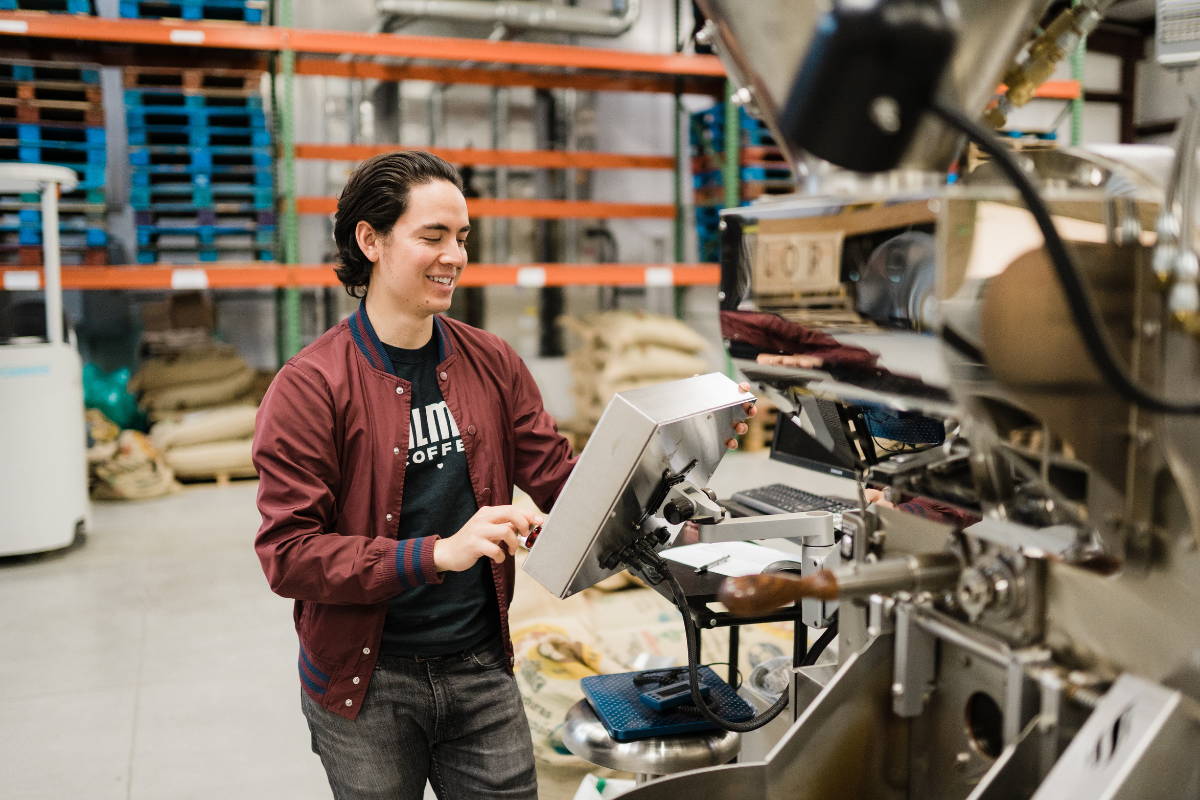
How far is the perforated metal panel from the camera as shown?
1.02 metres

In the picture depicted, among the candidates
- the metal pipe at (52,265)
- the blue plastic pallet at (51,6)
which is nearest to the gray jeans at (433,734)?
the metal pipe at (52,265)

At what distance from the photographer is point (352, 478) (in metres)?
1.54

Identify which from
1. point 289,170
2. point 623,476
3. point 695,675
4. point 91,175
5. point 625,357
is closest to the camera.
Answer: point 623,476

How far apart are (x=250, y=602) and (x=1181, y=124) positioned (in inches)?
144

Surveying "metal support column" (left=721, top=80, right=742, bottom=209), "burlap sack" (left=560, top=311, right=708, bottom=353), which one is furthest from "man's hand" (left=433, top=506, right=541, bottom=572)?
"metal support column" (left=721, top=80, right=742, bottom=209)

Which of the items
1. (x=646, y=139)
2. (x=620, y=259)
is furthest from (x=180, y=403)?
(x=646, y=139)

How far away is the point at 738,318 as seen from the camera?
1.05 metres

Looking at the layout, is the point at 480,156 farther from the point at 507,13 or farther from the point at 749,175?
the point at 749,175

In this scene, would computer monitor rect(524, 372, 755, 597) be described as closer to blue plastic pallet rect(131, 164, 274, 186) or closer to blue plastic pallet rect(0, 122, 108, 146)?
blue plastic pallet rect(131, 164, 274, 186)

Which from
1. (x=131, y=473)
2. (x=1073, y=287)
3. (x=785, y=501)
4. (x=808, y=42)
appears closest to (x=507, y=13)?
(x=131, y=473)

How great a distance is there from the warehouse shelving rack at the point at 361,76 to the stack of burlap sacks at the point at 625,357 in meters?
0.29

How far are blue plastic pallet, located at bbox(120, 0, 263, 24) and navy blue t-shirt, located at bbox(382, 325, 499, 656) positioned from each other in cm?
436

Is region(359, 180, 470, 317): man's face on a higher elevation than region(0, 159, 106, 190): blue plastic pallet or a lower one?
lower

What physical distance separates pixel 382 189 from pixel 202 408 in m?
4.79
